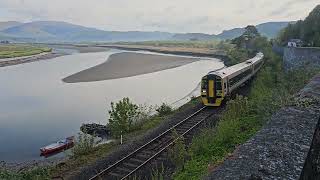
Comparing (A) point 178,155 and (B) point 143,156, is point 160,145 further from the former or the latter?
(A) point 178,155

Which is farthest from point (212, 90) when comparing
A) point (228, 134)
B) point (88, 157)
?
point (88, 157)

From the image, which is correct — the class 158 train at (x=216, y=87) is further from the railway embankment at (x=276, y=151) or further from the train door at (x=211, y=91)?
the railway embankment at (x=276, y=151)

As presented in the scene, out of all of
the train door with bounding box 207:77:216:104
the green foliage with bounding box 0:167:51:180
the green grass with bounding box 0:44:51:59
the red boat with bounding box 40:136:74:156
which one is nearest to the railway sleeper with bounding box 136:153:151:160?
the green foliage with bounding box 0:167:51:180

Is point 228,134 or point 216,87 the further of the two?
point 216,87

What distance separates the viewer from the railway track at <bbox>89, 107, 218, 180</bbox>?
48.5ft

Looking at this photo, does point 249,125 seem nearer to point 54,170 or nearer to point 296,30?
point 54,170

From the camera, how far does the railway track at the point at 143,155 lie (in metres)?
14.8

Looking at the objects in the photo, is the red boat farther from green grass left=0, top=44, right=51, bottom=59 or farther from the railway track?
green grass left=0, top=44, right=51, bottom=59

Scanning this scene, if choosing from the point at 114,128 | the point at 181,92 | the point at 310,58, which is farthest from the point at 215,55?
the point at 114,128

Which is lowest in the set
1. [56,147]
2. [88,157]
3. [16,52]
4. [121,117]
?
[56,147]

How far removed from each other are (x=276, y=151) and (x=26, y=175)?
9739mm

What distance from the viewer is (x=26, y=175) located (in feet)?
49.3

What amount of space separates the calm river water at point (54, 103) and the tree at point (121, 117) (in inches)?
191

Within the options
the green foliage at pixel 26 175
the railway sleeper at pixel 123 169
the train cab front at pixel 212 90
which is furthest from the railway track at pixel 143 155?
the train cab front at pixel 212 90
